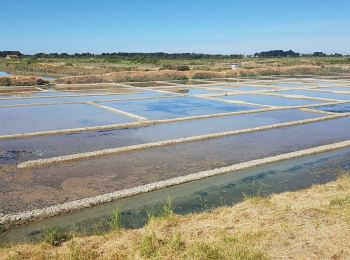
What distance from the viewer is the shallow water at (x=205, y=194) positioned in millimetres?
4324

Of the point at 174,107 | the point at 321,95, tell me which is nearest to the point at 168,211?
the point at 174,107

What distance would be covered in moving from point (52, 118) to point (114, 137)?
11.1 ft

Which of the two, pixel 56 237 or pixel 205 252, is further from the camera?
pixel 56 237

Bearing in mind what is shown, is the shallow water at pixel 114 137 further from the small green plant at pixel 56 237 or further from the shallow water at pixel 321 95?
the shallow water at pixel 321 95

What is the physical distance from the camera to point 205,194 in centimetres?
527

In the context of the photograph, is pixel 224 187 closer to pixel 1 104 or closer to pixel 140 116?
pixel 140 116

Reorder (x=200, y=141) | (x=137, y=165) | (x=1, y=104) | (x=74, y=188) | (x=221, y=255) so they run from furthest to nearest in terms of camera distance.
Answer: (x=1, y=104), (x=200, y=141), (x=137, y=165), (x=74, y=188), (x=221, y=255)

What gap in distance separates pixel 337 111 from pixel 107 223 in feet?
34.8

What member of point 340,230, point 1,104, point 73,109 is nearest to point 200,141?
point 340,230

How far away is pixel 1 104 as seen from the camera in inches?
542

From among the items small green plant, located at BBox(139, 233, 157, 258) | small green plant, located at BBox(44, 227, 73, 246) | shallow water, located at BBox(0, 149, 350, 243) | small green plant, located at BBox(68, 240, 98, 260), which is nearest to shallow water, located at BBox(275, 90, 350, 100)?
shallow water, located at BBox(0, 149, 350, 243)

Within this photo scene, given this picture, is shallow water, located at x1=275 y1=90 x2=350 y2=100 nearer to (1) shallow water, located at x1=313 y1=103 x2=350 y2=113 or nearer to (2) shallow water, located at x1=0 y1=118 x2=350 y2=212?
(1) shallow water, located at x1=313 y1=103 x2=350 y2=113

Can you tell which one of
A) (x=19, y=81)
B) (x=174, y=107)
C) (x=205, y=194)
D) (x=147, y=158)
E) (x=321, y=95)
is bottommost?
(x=205, y=194)

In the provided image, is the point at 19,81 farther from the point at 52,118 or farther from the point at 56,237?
the point at 56,237
